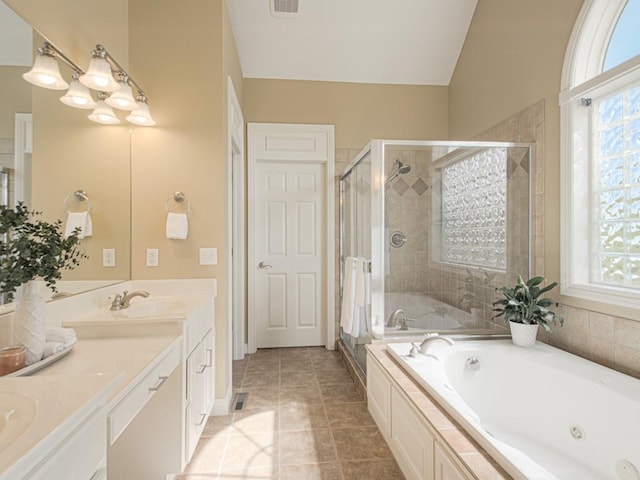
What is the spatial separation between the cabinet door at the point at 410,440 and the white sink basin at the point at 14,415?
1260mm

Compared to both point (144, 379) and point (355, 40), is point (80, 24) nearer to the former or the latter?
point (144, 379)

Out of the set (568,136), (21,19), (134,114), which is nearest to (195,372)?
(134,114)

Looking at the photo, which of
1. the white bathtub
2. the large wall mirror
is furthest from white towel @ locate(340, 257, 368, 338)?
the large wall mirror

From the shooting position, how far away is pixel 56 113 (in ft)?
5.15

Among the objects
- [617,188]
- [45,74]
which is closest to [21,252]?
[45,74]

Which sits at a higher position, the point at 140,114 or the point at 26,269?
the point at 140,114

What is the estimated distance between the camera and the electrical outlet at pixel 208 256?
2.29 meters

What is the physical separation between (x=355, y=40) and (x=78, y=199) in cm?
277

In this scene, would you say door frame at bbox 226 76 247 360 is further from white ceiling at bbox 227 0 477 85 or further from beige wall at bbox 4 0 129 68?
beige wall at bbox 4 0 129 68

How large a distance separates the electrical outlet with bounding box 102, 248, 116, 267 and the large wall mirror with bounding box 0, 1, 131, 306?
22mm

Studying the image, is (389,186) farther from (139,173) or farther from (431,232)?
(139,173)

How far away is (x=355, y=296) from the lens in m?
2.71

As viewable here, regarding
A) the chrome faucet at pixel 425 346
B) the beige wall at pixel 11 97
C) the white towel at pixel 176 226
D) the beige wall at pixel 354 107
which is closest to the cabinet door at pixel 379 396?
the chrome faucet at pixel 425 346

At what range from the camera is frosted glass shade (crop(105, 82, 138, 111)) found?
1906mm
